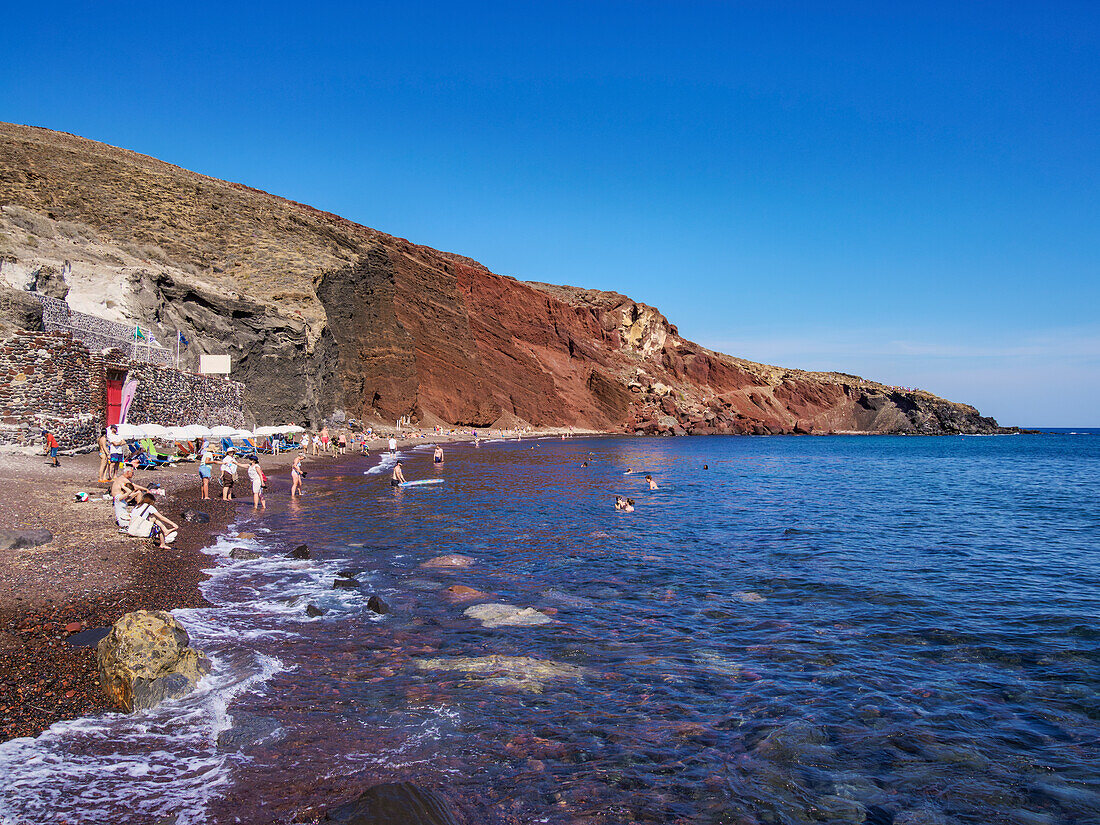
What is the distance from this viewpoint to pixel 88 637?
239 inches

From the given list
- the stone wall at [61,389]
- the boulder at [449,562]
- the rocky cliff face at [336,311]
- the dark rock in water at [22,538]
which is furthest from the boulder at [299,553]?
the rocky cliff face at [336,311]

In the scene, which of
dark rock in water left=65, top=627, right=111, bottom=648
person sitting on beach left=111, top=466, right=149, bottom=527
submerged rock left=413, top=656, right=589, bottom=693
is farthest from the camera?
person sitting on beach left=111, top=466, right=149, bottom=527

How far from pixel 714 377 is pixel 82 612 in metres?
102

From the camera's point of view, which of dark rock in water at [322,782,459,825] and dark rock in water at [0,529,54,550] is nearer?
dark rock in water at [322,782,459,825]

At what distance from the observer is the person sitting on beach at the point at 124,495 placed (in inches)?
416

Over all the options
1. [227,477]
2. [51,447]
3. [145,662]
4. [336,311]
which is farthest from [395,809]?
[336,311]

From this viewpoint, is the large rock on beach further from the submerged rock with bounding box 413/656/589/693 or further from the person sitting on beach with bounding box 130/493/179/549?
the person sitting on beach with bounding box 130/493/179/549

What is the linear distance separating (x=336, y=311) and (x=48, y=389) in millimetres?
32488

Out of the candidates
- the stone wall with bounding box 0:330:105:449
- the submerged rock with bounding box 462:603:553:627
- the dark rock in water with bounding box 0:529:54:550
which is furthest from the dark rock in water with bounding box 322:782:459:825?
the stone wall with bounding box 0:330:105:449

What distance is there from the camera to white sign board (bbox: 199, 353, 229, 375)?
1193 inches

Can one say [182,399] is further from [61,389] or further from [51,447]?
[51,447]

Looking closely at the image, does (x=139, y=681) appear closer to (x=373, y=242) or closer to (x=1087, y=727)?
(x=1087, y=727)

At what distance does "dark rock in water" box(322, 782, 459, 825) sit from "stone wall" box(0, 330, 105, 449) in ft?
56.7

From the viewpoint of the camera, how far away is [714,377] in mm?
103188
